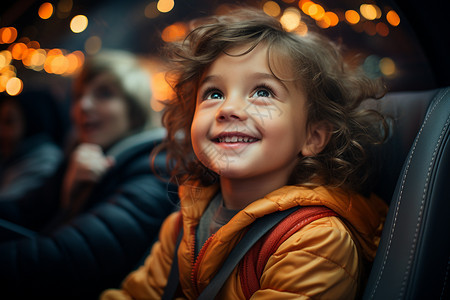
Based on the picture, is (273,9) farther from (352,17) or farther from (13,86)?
(13,86)

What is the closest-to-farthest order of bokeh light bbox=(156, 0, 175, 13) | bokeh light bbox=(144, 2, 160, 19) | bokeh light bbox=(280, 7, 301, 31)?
1. bokeh light bbox=(280, 7, 301, 31)
2. bokeh light bbox=(156, 0, 175, 13)
3. bokeh light bbox=(144, 2, 160, 19)

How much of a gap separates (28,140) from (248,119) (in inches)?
57.5

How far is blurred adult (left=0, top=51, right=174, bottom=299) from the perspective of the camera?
1.07 metres

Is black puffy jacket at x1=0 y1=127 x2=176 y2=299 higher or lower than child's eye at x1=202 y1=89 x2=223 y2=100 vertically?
lower

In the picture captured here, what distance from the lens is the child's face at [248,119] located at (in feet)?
2.16

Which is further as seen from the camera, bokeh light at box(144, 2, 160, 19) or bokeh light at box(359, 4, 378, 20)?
bokeh light at box(144, 2, 160, 19)

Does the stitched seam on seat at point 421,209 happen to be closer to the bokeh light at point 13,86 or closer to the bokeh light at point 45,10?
the bokeh light at point 45,10

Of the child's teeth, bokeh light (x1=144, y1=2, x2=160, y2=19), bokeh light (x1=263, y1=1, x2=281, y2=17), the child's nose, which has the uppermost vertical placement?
bokeh light (x1=144, y1=2, x2=160, y2=19)

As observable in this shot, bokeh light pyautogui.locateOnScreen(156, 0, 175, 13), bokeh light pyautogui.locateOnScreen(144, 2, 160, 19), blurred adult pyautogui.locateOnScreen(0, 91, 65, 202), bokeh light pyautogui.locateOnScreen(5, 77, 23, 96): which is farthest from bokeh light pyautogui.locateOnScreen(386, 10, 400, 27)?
blurred adult pyautogui.locateOnScreen(0, 91, 65, 202)

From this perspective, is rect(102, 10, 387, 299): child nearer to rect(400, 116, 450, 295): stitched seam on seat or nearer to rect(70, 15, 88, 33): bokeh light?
rect(400, 116, 450, 295): stitched seam on seat

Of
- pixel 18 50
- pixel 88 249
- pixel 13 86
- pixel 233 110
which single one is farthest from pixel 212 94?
pixel 13 86

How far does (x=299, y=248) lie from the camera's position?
1.98 ft

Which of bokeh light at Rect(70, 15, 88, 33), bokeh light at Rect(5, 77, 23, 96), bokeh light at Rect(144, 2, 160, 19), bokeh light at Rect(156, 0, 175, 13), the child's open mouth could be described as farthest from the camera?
bokeh light at Rect(5, 77, 23, 96)

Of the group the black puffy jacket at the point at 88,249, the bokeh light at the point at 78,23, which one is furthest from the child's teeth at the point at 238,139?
the bokeh light at the point at 78,23
